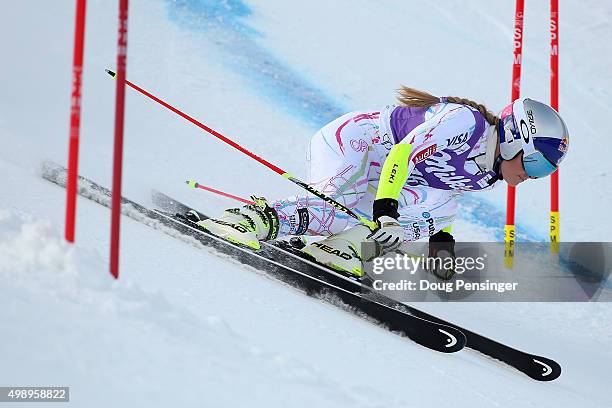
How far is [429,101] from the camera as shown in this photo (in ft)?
14.7

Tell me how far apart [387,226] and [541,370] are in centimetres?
102

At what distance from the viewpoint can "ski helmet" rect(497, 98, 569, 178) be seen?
420cm

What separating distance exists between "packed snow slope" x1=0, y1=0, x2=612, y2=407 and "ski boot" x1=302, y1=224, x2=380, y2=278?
43 cm

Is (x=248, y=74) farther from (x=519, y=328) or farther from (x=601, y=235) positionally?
(x=519, y=328)

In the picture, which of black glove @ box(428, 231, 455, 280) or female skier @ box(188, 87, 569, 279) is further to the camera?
black glove @ box(428, 231, 455, 280)

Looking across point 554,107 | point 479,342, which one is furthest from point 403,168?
point 554,107

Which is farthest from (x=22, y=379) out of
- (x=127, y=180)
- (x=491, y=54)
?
(x=491, y=54)

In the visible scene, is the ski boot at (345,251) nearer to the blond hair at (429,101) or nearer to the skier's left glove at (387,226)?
the skier's left glove at (387,226)

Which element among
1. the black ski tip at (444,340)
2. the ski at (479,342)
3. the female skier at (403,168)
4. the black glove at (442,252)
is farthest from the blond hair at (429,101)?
the black ski tip at (444,340)

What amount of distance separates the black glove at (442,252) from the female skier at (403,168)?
0.10 meters

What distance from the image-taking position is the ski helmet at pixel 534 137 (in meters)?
4.20

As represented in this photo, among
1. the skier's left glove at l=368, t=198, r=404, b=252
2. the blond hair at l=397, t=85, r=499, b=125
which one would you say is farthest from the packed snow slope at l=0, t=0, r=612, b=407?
the blond hair at l=397, t=85, r=499, b=125

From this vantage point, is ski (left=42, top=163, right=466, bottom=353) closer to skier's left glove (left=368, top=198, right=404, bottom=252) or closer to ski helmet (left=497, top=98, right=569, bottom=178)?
skier's left glove (left=368, top=198, right=404, bottom=252)

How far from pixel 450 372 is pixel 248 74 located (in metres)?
4.93
